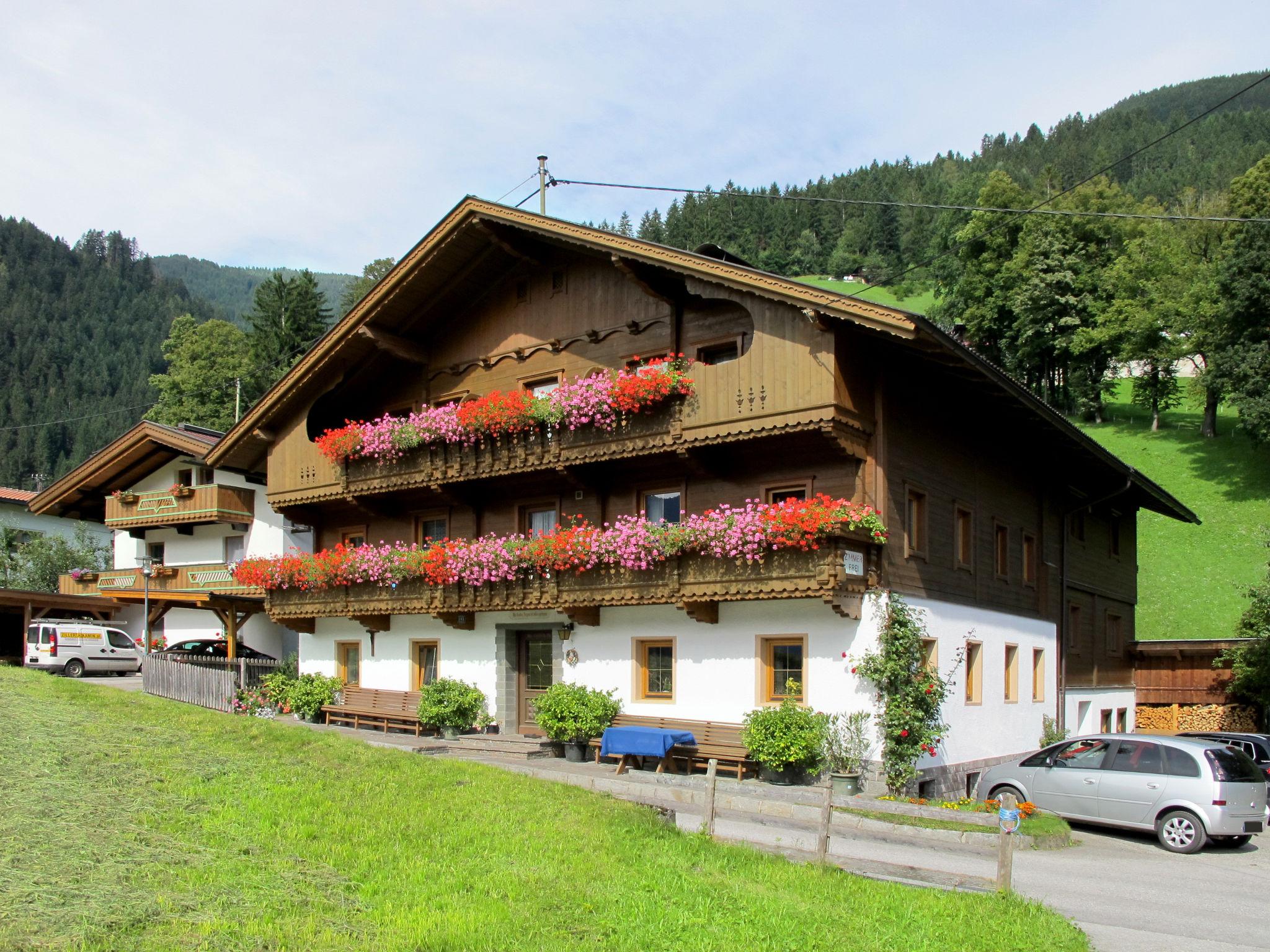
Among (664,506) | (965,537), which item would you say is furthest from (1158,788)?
(664,506)

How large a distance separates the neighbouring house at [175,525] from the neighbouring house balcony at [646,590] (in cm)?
1018

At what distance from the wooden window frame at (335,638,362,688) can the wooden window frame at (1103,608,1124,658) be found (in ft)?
67.4

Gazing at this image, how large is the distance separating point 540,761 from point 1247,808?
11.9 m

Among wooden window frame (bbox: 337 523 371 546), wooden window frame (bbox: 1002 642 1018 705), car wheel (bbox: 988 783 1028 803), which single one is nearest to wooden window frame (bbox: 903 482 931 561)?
car wheel (bbox: 988 783 1028 803)

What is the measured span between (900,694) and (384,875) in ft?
35.3

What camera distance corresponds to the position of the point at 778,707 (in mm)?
19547

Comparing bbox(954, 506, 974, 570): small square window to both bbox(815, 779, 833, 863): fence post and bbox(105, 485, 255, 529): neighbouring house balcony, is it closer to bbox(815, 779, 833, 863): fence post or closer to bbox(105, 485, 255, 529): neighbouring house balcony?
bbox(815, 779, 833, 863): fence post

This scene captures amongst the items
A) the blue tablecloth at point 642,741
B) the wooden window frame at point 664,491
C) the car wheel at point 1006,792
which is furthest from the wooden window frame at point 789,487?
the car wheel at point 1006,792

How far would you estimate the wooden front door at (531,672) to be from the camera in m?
24.4

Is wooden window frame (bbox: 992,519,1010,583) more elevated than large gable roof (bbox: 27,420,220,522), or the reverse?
large gable roof (bbox: 27,420,220,522)

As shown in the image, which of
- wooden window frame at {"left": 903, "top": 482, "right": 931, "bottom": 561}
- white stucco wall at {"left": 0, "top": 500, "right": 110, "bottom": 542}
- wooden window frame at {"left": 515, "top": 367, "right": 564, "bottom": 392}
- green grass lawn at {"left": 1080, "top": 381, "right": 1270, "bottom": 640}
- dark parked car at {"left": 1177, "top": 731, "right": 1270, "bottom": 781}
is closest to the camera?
wooden window frame at {"left": 903, "top": 482, "right": 931, "bottom": 561}

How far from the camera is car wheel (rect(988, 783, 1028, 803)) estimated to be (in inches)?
731

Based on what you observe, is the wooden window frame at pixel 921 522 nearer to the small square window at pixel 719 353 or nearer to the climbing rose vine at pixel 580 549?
the climbing rose vine at pixel 580 549

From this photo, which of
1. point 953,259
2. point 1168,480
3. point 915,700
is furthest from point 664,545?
point 953,259
